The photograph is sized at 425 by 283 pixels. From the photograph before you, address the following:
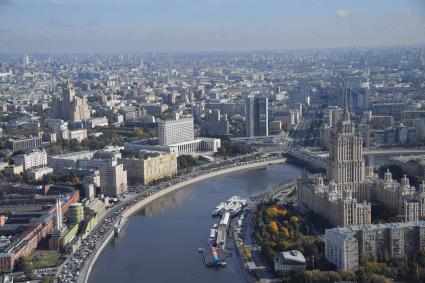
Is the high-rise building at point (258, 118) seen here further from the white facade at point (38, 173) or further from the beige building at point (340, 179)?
the beige building at point (340, 179)

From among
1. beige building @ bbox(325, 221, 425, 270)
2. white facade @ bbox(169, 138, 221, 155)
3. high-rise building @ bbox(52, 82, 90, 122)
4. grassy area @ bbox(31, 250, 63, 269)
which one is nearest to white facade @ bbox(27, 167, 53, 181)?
white facade @ bbox(169, 138, 221, 155)

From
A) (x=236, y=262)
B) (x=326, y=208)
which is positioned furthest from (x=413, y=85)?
(x=236, y=262)

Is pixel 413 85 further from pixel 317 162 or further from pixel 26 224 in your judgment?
pixel 26 224

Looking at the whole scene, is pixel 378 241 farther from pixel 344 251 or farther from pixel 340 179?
pixel 340 179

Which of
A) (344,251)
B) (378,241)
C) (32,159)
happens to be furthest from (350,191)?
(32,159)

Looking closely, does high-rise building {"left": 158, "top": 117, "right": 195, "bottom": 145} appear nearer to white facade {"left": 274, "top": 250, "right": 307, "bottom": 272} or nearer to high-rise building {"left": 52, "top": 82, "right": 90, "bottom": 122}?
high-rise building {"left": 52, "top": 82, "right": 90, "bottom": 122}

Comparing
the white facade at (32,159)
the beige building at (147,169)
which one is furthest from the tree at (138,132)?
the beige building at (147,169)

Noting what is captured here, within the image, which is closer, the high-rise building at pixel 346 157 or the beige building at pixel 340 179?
the beige building at pixel 340 179
